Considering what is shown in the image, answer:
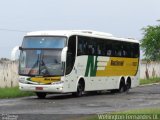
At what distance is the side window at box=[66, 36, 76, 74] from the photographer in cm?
2762

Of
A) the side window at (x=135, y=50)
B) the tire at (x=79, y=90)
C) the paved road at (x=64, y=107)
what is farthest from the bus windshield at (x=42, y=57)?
the side window at (x=135, y=50)

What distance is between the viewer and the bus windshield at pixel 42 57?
27281 mm

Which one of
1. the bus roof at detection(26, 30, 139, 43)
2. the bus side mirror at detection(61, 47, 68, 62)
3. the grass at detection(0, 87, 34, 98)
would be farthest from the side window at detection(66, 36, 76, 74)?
the grass at detection(0, 87, 34, 98)

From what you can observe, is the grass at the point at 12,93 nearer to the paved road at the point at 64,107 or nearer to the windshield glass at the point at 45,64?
the windshield glass at the point at 45,64

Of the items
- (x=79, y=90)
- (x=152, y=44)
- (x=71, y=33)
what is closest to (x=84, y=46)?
(x=71, y=33)

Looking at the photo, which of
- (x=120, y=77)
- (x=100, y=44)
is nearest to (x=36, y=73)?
(x=100, y=44)

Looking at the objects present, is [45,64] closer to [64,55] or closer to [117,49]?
[64,55]

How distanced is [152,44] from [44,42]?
130 feet

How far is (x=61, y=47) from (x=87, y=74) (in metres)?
3.45

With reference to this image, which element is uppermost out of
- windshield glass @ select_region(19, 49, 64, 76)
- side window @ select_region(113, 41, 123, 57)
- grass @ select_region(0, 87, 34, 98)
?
side window @ select_region(113, 41, 123, 57)

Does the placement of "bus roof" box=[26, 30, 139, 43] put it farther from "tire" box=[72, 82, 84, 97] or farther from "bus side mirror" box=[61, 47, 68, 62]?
"tire" box=[72, 82, 84, 97]

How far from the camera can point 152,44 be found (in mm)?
66125

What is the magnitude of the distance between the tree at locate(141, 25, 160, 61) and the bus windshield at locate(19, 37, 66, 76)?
3893cm

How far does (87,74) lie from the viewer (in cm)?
3025
